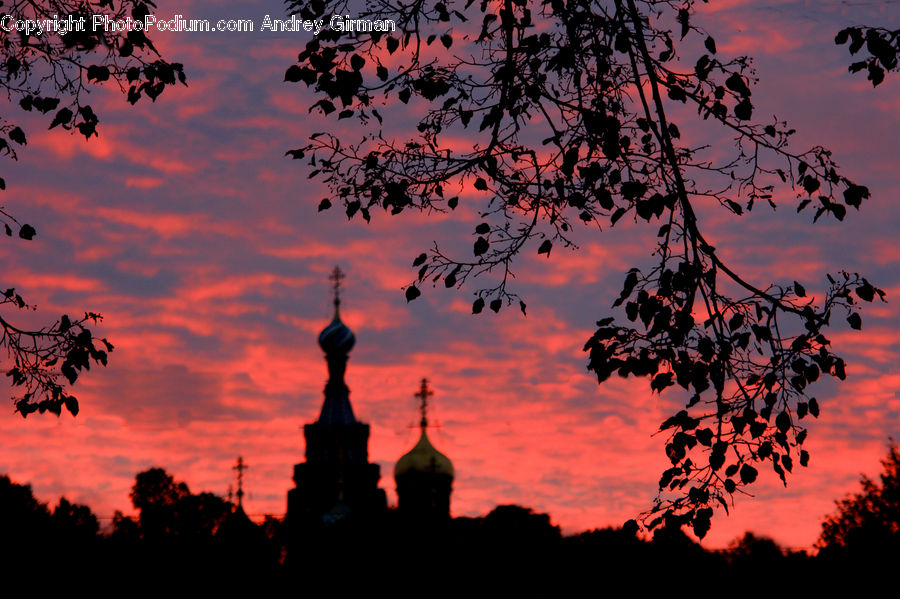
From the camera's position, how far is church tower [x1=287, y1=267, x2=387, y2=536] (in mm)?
87312

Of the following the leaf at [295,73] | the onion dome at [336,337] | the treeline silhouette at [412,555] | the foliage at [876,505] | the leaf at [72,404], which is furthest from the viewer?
the onion dome at [336,337]

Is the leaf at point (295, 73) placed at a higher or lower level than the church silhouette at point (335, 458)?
lower

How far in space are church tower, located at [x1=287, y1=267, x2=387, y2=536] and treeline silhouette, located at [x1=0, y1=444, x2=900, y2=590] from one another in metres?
42.0

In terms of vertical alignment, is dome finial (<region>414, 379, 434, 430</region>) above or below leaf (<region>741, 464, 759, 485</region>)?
above

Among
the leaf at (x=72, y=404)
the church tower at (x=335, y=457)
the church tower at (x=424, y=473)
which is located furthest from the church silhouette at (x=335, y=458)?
the leaf at (x=72, y=404)

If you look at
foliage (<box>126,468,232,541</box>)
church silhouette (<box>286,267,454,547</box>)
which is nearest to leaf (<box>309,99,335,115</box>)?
foliage (<box>126,468,232,541</box>)

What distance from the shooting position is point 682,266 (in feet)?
33.3

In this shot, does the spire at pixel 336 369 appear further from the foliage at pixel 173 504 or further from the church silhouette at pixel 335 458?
the foliage at pixel 173 504

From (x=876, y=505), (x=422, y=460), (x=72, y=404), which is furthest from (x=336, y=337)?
(x=72, y=404)

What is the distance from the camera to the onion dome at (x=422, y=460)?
80812 mm

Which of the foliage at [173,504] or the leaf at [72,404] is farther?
the foliage at [173,504]

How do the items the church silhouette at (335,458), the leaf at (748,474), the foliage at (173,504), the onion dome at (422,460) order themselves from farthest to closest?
1. the church silhouette at (335,458)
2. the onion dome at (422,460)
3. the foliage at (173,504)
4. the leaf at (748,474)

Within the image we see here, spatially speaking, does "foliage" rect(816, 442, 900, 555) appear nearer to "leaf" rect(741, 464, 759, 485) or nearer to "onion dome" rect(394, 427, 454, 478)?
"onion dome" rect(394, 427, 454, 478)

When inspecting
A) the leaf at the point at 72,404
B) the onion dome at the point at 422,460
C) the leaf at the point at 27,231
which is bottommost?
the leaf at the point at 72,404
